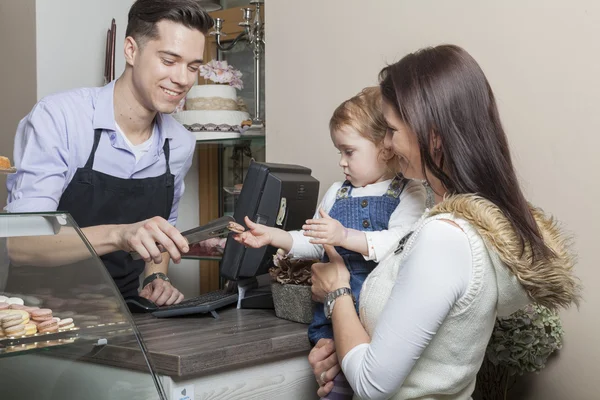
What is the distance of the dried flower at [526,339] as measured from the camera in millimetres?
1707

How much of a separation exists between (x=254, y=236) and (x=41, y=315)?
26.7 inches

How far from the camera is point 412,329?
1.21 m

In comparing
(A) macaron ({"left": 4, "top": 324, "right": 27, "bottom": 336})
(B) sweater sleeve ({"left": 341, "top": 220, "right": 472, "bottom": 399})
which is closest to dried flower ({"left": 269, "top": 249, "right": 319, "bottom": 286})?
(B) sweater sleeve ({"left": 341, "top": 220, "right": 472, "bottom": 399})

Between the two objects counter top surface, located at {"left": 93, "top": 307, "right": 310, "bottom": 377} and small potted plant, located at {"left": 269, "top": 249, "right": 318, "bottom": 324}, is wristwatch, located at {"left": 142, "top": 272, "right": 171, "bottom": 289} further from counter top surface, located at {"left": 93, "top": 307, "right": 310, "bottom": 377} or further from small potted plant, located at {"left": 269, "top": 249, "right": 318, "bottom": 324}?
small potted plant, located at {"left": 269, "top": 249, "right": 318, "bottom": 324}

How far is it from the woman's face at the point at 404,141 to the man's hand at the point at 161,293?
38.0 inches

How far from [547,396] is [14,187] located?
5.15ft

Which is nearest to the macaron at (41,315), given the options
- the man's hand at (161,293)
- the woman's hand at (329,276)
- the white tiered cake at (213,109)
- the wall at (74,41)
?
the woman's hand at (329,276)

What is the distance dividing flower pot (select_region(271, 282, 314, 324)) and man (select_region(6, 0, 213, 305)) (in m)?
0.42

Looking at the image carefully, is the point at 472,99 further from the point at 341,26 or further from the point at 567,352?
the point at 341,26

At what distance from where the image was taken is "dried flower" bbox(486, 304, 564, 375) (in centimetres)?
171

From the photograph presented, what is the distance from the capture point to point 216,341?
1.50 metres

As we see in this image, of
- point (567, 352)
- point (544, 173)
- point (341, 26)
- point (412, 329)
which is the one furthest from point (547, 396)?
point (341, 26)

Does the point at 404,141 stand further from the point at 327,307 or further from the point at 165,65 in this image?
the point at 165,65

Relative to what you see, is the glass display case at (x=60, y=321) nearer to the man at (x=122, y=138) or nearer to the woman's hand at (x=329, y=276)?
the woman's hand at (x=329, y=276)
